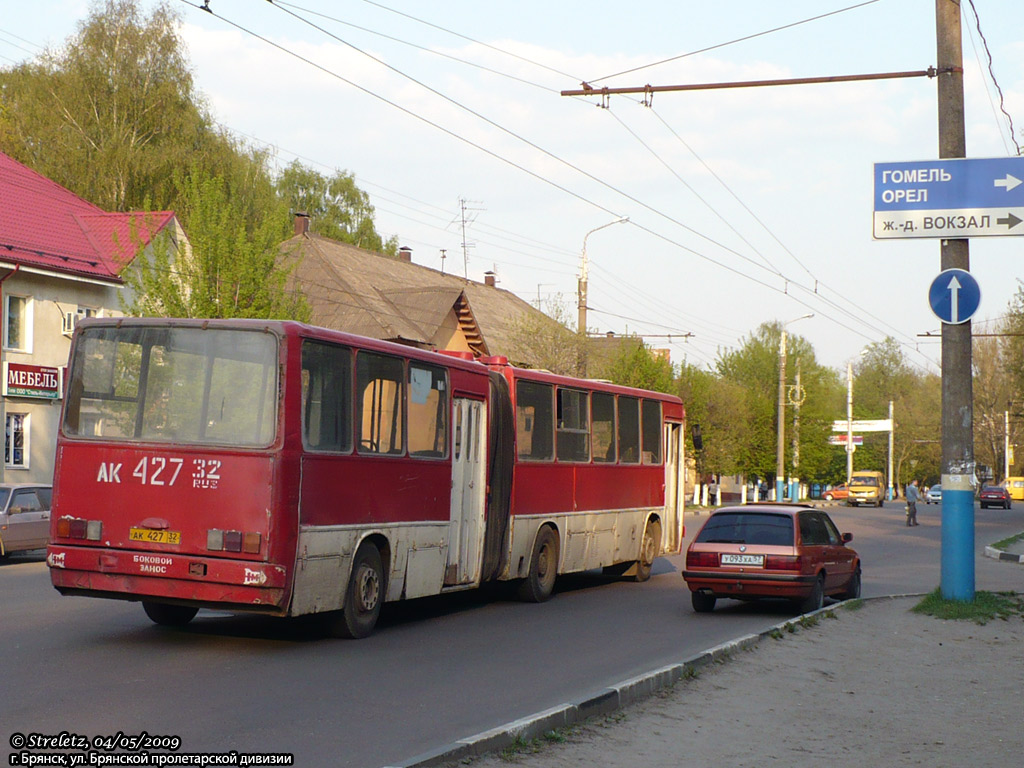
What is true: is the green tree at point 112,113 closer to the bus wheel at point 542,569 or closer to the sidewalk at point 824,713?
the bus wheel at point 542,569

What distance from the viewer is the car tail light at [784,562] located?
635 inches

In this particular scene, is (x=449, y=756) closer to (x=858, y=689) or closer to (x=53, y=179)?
(x=858, y=689)

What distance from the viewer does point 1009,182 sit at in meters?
15.9

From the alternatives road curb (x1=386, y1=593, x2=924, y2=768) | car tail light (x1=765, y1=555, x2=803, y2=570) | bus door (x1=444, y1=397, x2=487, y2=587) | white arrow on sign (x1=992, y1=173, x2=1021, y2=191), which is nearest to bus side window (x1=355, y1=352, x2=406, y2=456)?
bus door (x1=444, y1=397, x2=487, y2=587)

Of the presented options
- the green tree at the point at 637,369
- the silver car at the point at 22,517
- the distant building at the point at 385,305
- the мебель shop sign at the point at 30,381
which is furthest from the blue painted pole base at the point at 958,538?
the green tree at the point at 637,369

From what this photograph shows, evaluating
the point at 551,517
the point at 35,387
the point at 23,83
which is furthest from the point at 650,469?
the point at 23,83

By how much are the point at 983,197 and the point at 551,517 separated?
7250 mm

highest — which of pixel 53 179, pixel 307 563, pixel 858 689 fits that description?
pixel 53 179

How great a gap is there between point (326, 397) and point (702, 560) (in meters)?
6.53

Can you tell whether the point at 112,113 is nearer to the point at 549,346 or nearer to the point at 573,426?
the point at 549,346

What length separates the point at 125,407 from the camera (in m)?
11.8

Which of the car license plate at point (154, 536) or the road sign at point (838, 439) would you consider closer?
the car license plate at point (154, 536)

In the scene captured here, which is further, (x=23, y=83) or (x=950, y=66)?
(x=23, y=83)

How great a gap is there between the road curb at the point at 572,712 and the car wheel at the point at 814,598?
4674 mm
